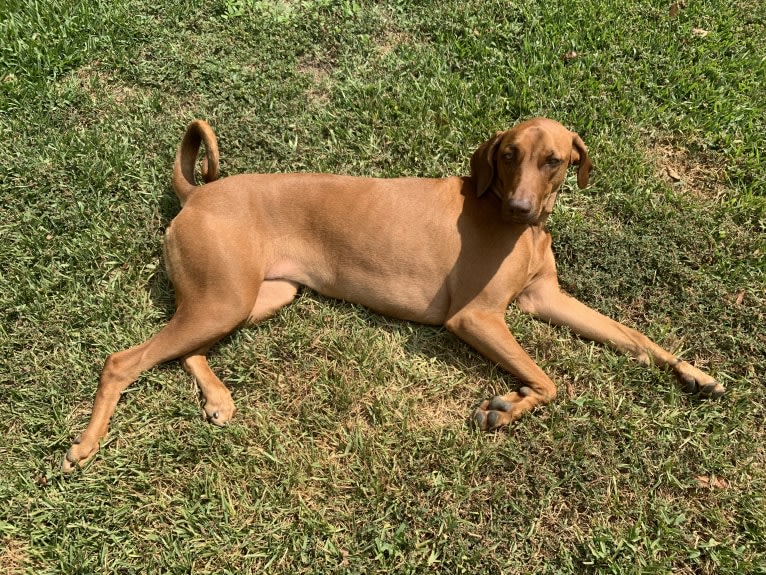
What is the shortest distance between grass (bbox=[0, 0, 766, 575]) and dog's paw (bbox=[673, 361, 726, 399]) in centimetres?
9

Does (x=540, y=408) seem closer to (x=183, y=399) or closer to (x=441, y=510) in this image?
(x=441, y=510)

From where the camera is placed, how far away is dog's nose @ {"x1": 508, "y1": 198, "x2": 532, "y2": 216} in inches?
143

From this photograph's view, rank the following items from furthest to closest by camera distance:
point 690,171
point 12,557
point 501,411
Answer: point 690,171
point 501,411
point 12,557

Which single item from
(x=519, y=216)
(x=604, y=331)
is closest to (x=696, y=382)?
(x=604, y=331)

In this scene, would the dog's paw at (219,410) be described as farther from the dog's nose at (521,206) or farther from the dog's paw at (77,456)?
the dog's nose at (521,206)

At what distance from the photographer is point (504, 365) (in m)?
3.98

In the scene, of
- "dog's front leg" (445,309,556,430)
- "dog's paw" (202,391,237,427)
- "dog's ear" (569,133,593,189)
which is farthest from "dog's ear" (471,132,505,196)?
"dog's paw" (202,391,237,427)

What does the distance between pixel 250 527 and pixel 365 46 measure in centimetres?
429

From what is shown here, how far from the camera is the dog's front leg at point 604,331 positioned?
399 cm

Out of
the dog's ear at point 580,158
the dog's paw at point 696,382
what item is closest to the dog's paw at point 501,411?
the dog's paw at point 696,382

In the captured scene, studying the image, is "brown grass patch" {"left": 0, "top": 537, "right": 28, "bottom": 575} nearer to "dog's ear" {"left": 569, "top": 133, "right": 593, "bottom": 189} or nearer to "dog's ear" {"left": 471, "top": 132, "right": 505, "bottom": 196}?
"dog's ear" {"left": 471, "top": 132, "right": 505, "bottom": 196}

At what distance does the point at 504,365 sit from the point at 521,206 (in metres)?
1.11

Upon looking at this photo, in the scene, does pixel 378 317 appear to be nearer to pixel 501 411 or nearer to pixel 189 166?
pixel 501 411

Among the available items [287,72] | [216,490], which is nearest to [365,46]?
[287,72]
